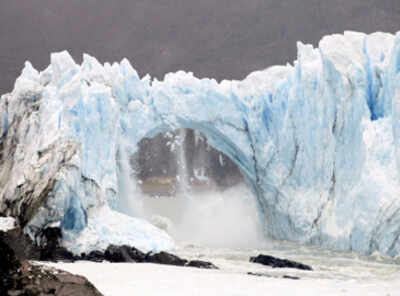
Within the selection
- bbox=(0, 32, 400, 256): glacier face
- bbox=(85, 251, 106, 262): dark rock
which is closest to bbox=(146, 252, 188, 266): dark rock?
bbox=(0, 32, 400, 256): glacier face

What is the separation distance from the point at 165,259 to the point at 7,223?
4.23 m

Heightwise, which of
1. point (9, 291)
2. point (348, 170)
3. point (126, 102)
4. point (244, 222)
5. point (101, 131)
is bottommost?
point (9, 291)

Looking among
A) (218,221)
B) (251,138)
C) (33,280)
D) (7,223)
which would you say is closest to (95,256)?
(7,223)

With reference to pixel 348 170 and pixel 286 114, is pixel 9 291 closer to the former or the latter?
pixel 348 170

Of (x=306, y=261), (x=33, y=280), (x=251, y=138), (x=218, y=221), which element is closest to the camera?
(x=33, y=280)

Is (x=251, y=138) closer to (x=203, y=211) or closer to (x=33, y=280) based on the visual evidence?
(x=203, y=211)

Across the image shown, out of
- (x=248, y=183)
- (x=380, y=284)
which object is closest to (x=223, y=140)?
(x=248, y=183)

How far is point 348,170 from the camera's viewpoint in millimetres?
17797

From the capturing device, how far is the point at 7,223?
14977 millimetres

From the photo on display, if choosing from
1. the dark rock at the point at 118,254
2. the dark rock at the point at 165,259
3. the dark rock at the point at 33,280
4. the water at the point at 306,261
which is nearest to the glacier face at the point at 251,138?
the dark rock at the point at 118,254

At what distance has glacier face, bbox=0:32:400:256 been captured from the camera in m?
15.9

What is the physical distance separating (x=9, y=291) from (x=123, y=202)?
15273 mm

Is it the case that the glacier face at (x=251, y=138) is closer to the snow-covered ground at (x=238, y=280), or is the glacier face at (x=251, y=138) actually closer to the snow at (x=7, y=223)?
the snow at (x=7, y=223)

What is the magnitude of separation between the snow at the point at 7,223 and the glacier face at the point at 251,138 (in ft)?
1.00
